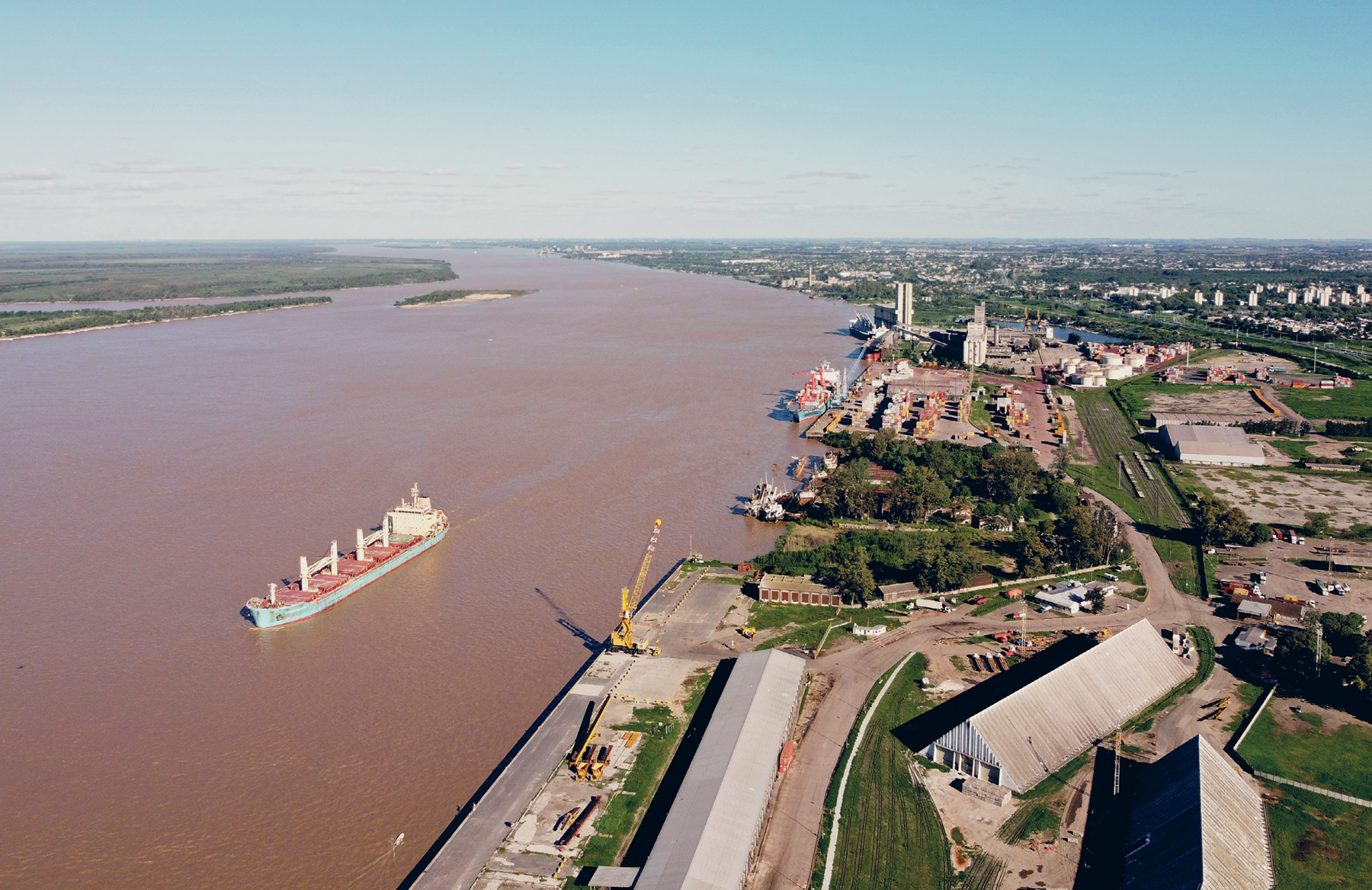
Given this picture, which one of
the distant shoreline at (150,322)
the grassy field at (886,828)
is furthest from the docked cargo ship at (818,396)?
the distant shoreline at (150,322)

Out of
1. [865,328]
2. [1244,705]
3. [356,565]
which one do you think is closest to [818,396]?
[356,565]

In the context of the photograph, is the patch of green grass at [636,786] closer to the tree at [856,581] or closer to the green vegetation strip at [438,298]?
the tree at [856,581]

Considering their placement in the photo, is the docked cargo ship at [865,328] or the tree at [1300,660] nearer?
the tree at [1300,660]

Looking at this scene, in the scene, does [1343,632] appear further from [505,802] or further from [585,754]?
[505,802]

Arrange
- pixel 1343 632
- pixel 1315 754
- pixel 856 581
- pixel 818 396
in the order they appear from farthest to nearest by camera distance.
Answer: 1. pixel 818 396
2. pixel 856 581
3. pixel 1343 632
4. pixel 1315 754

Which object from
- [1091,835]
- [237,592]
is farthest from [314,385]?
[1091,835]

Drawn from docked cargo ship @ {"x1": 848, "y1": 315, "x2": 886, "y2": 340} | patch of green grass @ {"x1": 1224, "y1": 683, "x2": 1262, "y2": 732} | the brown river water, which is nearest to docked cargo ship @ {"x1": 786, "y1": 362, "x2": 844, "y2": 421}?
the brown river water

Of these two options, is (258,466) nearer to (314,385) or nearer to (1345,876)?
(314,385)
